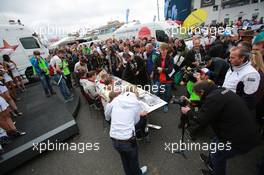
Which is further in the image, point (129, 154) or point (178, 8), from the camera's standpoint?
point (178, 8)

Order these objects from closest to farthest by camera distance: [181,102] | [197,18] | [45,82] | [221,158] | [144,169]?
1. [221,158]
2. [181,102]
3. [144,169]
4. [45,82]
5. [197,18]

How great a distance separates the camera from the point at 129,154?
6.18 ft

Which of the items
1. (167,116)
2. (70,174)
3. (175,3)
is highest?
(175,3)

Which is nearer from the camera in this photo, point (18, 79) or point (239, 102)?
point (239, 102)

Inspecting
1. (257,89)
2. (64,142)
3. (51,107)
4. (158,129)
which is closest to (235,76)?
(257,89)

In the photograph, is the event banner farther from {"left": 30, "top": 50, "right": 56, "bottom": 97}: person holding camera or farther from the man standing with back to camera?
the man standing with back to camera

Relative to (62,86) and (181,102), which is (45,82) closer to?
(62,86)

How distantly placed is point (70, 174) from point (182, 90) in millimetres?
4133

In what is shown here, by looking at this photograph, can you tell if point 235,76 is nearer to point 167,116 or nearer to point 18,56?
point 167,116

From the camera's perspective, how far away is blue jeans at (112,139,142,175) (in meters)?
1.82

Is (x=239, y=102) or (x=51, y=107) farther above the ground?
(x=239, y=102)

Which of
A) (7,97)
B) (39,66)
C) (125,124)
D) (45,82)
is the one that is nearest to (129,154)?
(125,124)

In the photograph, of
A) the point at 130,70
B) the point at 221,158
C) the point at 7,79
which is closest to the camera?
the point at 221,158

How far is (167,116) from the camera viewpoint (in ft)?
12.6
